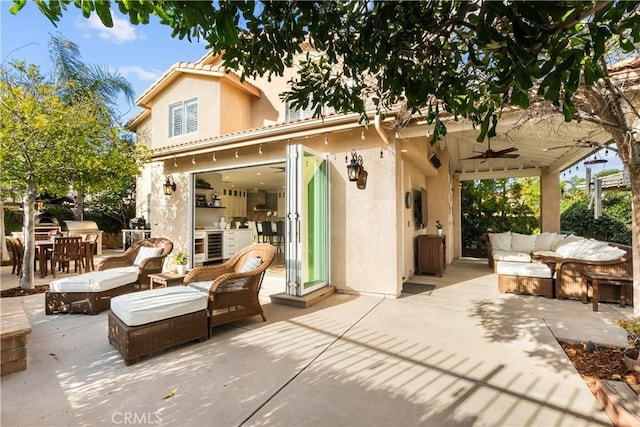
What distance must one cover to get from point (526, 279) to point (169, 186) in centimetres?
838

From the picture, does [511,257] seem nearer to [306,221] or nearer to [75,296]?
[306,221]

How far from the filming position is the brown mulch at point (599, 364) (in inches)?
100

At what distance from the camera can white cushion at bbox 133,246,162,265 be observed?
574cm

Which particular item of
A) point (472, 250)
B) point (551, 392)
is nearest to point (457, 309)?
point (551, 392)

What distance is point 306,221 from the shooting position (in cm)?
520

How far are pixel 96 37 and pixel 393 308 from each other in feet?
27.4

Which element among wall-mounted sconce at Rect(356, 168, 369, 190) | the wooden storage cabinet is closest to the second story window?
wall-mounted sconce at Rect(356, 168, 369, 190)

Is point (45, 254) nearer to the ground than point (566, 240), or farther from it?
nearer to the ground

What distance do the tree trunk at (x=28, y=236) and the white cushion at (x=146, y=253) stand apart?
182cm

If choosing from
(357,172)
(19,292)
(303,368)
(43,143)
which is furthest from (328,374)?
(19,292)

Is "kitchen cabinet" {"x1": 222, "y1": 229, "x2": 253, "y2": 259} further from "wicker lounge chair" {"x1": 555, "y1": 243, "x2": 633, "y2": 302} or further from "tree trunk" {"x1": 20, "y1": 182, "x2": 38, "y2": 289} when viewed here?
"wicker lounge chair" {"x1": 555, "y1": 243, "x2": 633, "y2": 302}

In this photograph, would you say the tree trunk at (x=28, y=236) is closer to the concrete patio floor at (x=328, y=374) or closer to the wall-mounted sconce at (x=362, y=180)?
the concrete patio floor at (x=328, y=374)

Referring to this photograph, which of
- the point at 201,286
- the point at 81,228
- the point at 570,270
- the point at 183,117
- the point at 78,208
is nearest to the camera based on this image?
the point at 201,286

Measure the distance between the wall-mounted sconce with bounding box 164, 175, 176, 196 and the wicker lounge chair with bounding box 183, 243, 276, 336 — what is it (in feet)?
13.3
